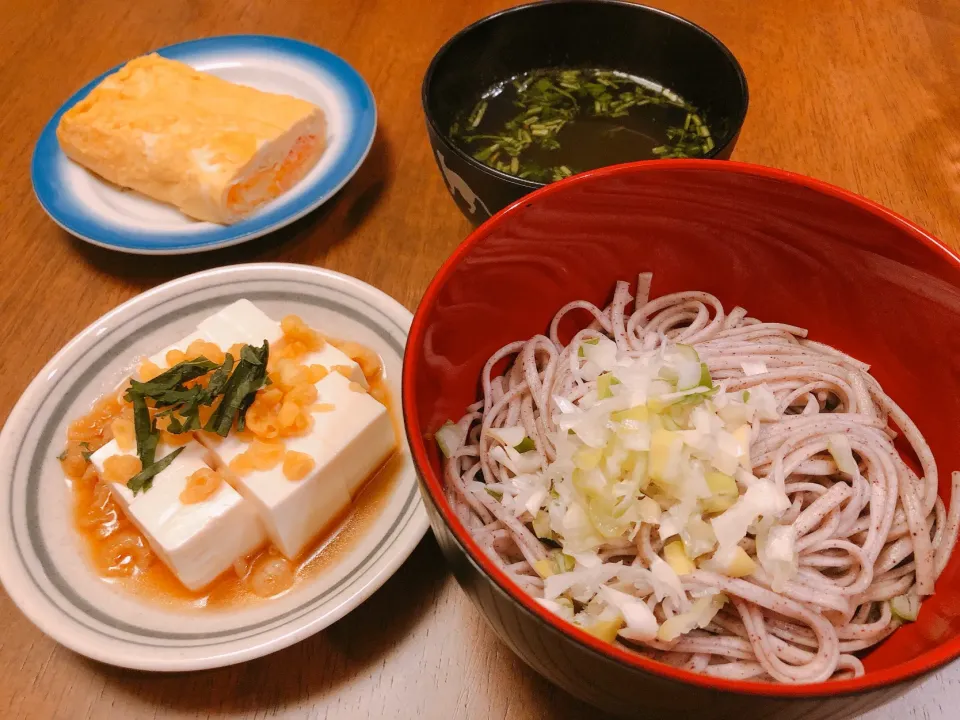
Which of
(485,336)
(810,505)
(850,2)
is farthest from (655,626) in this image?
(850,2)

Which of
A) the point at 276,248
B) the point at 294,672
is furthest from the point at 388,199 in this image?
the point at 294,672

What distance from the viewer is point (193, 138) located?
145 cm

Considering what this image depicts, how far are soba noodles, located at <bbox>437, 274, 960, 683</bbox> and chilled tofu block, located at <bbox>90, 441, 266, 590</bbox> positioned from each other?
1.18 ft

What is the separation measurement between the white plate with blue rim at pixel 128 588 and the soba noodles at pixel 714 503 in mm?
212

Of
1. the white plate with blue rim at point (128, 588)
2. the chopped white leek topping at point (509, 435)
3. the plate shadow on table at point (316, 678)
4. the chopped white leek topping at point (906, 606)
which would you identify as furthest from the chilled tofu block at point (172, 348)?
the chopped white leek topping at point (906, 606)

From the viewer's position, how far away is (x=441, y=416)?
876 mm

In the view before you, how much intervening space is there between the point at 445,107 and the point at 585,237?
54 centimetres

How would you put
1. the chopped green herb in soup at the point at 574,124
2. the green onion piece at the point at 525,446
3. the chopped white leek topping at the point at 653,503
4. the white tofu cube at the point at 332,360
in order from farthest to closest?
the chopped green herb in soup at the point at 574,124
the white tofu cube at the point at 332,360
the green onion piece at the point at 525,446
the chopped white leek topping at the point at 653,503

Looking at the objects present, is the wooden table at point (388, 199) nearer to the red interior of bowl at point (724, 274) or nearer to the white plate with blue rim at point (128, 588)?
the white plate with blue rim at point (128, 588)

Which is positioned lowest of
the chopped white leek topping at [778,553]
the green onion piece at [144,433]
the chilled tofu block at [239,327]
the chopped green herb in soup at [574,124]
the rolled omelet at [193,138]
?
the green onion piece at [144,433]

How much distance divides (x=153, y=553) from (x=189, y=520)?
0.15 meters

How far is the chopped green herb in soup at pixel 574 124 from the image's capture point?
4.27ft

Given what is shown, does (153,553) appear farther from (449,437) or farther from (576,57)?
(576,57)

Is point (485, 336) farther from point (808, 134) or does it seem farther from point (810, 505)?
point (808, 134)
